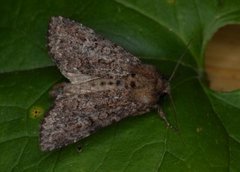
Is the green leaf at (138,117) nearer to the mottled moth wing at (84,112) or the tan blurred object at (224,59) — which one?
the mottled moth wing at (84,112)

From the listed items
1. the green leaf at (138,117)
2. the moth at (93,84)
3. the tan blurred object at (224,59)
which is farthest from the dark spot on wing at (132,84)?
the tan blurred object at (224,59)

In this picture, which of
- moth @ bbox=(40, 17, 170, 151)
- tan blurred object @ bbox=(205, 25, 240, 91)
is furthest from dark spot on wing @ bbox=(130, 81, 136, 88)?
tan blurred object @ bbox=(205, 25, 240, 91)

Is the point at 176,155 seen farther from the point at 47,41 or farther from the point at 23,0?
the point at 23,0

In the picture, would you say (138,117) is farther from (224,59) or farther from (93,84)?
(224,59)

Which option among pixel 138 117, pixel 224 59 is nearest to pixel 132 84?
pixel 138 117

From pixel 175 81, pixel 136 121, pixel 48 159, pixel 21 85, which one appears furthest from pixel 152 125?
pixel 21 85
